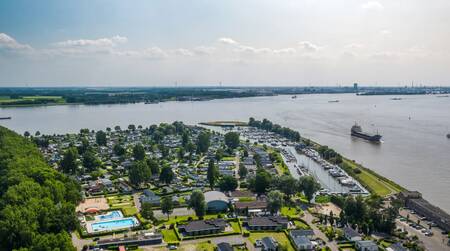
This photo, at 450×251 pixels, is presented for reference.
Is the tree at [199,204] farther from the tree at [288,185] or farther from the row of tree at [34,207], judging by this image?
the row of tree at [34,207]

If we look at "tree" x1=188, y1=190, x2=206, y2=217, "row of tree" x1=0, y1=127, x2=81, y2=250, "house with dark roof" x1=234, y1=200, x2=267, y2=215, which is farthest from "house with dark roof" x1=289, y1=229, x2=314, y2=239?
"row of tree" x1=0, y1=127, x2=81, y2=250

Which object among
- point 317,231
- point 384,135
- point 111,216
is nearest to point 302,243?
point 317,231

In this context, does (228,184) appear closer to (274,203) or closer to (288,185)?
(288,185)

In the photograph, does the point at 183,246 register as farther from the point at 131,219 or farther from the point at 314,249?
the point at 314,249

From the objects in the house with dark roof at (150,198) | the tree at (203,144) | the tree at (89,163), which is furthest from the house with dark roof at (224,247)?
the tree at (203,144)

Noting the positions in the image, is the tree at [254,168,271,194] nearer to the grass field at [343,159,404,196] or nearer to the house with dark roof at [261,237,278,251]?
the house with dark roof at [261,237,278,251]
